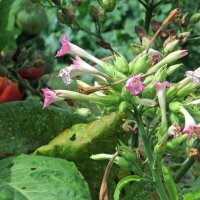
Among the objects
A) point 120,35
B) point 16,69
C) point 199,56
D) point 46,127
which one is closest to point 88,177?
point 46,127

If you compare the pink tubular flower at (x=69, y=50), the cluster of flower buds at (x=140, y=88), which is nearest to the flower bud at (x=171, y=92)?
the cluster of flower buds at (x=140, y=88)

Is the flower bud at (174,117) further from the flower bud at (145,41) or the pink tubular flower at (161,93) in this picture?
the flower bud at (145,41)

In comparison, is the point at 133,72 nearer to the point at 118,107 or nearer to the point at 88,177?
the point at 118,107

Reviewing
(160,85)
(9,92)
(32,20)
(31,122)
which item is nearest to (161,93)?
(160,85)

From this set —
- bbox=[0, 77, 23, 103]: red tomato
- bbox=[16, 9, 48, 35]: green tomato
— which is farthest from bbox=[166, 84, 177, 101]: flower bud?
bbox=[16, 9, 48, 35]: green tomato

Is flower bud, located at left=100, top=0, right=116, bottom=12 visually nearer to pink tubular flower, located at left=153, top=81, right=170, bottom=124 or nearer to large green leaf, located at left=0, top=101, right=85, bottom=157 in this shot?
large green leaf, located at left=0, top=101, right=85, bottom=157

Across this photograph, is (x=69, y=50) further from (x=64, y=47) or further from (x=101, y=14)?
(x=101, y=14)
